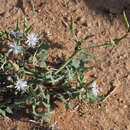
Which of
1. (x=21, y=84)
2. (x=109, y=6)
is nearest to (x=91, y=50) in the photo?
(x=109, y=6)

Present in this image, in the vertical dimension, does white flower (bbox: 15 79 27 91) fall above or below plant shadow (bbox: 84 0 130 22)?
below

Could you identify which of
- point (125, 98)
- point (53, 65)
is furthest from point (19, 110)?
point (125, 98)

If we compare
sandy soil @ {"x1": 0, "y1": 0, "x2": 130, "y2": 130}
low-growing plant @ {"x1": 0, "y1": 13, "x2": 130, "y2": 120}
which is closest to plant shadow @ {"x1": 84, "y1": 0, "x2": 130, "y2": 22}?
sandy soil @ {"x1": 0, "y1": 0, "x2": 130, "y2": 130}

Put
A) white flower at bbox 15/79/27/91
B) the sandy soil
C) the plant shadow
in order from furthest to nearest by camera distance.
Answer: the plant shadow → the sandy soil → white flower at bbox 15/79/27/91

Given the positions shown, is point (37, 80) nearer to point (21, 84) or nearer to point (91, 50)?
point (21, 84)

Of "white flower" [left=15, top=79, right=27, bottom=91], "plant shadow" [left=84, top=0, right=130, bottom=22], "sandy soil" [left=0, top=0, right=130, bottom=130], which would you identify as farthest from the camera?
"plant shadow" [left=84, top=0, right=130, bottom=22]

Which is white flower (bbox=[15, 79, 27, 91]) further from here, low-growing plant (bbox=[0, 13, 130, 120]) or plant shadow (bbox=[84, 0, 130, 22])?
plant shadow (bbox=[84, 0, 130, 22])
